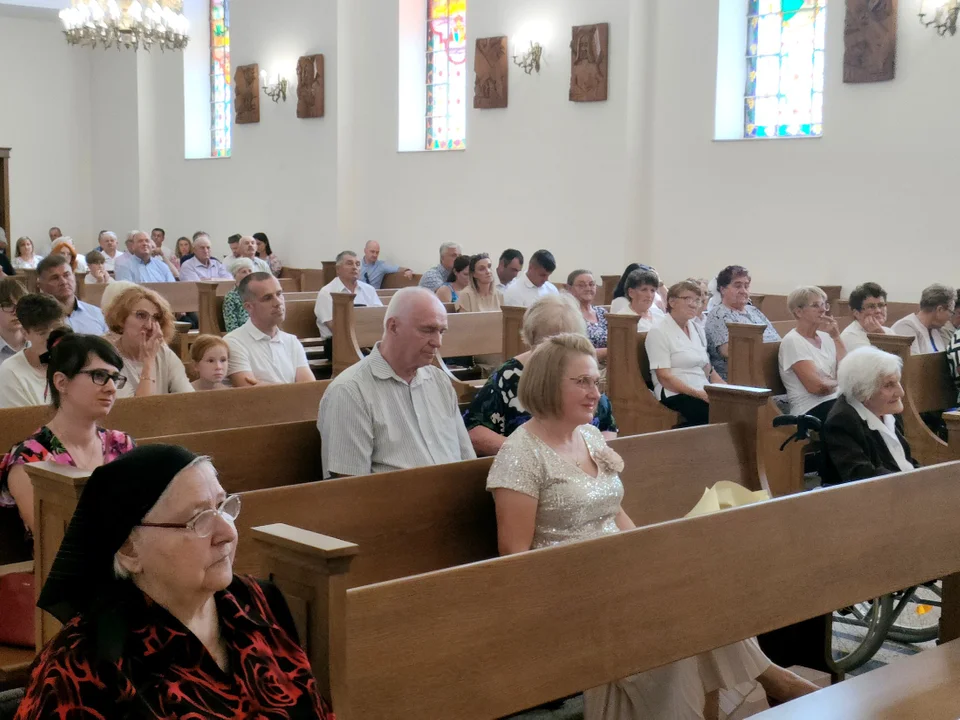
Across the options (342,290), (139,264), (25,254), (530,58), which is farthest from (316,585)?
(25,254)

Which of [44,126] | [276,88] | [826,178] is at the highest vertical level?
[276,88]

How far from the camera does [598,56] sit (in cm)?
1030

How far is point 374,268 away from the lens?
12.2 metres

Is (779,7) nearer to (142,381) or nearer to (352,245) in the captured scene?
(352,245)

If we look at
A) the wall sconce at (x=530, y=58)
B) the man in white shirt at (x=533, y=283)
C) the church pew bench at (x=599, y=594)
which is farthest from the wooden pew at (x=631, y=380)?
the wall sconce at (x=530, y=58)

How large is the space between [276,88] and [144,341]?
9957 mm

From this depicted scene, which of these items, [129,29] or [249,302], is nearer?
[249,302]

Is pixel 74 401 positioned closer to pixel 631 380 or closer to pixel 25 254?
pixel 631 380

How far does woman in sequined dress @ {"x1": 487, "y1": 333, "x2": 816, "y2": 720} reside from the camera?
270 centimetres

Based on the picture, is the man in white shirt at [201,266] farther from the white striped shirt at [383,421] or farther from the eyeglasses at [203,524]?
the eyeglasses at [203,524]

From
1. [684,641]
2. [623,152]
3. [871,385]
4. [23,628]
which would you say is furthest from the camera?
[623,152]

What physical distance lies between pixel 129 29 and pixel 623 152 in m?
5.20

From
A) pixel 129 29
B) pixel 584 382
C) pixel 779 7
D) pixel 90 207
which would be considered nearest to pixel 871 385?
pixel 584 382

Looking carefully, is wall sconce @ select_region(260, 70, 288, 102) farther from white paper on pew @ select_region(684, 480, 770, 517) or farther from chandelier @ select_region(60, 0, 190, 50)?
white paper on pew @ select_region(684, 480, 770, 517)
